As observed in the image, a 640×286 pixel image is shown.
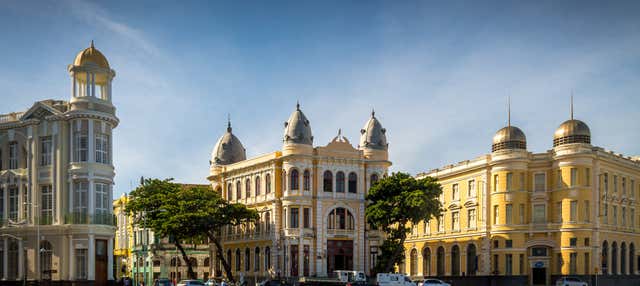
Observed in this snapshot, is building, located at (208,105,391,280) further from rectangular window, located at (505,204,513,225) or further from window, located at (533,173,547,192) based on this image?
window, located at (533,173,547,192)

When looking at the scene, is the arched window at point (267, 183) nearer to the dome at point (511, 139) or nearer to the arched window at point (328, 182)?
the arched window at point (328, 182)

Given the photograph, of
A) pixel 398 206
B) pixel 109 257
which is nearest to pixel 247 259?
pixel 398 206

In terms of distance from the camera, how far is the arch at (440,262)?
10294 cm

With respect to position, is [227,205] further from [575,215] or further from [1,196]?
[575,215]

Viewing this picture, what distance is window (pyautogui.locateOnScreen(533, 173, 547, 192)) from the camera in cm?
9190

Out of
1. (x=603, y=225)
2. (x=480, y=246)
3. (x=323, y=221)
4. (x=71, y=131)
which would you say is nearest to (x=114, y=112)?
(x=71, y=131)

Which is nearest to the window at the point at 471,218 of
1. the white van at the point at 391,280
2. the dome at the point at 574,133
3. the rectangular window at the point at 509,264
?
the rectangular window at the point at 509,264

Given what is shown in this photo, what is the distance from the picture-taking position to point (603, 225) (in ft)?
295

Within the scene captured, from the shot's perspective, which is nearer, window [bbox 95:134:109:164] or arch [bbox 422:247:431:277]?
window [bbox 95:134:109:164]

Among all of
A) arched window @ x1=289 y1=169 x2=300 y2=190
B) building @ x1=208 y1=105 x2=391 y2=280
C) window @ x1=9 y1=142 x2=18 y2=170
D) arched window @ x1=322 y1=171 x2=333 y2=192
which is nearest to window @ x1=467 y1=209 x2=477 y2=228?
building @ x1=208 y1=105 x2=391 y2=280

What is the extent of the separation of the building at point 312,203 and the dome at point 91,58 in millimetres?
27073

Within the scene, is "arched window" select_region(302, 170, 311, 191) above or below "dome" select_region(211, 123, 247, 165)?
below

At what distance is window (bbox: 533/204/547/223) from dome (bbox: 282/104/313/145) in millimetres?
26024

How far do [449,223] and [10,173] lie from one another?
53111 mm
